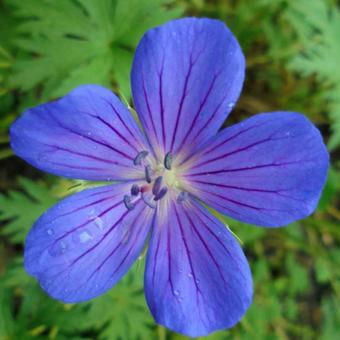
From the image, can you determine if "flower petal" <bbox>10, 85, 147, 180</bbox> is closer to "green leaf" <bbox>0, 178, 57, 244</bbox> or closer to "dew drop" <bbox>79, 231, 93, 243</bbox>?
"dew drop" <bbox>79, 231, 93, 243</bbox>

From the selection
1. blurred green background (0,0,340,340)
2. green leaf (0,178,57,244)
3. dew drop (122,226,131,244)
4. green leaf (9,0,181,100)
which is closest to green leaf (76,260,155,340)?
blurred green background (0,0,340,340)

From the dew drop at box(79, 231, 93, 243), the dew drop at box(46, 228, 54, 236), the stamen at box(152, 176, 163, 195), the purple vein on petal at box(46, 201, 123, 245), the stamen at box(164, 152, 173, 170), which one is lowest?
the dew drop at box(79, 231, 93, 243)

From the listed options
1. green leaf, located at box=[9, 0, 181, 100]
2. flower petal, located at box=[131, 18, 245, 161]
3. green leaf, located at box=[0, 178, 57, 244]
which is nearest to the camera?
flower petal, located at box=[131, 18, 245, 161]

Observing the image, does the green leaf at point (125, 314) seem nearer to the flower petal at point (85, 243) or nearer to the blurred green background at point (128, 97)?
the blurred green background at point (128, 97)

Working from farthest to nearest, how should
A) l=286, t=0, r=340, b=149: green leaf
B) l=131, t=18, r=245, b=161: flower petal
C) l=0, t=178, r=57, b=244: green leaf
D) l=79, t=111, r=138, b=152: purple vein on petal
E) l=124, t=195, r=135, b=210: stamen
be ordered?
1. l=286, t=0, r=340, b=149: green leaf
2. l=0, t=178, r=57, b=244: green leaf
3. l=124, t=195, r=135, b=210: stamen
4. l=79, t=111, r=138, b=152: purple vein on petal
5. l=131, t=18, r=245, b=161: flower petal

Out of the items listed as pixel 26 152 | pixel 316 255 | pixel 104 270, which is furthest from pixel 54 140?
pixel 316 255

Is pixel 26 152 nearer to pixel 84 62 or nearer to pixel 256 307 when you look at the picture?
pixel 84 62

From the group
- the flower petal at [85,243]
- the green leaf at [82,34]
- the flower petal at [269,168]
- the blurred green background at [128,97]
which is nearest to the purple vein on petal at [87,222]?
the flower petal at [85,243]

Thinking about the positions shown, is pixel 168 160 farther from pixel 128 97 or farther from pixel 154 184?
pixel 128 97
